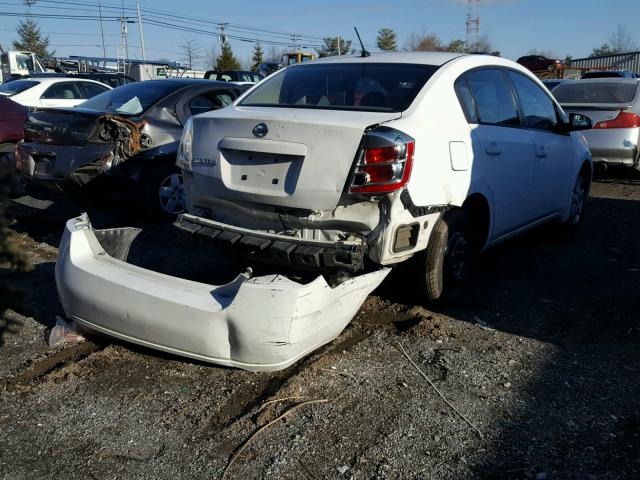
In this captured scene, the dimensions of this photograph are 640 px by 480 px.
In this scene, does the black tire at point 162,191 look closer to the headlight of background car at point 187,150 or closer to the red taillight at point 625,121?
the headlight of background car at point 187,150

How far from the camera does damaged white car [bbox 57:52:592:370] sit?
11.1 ft

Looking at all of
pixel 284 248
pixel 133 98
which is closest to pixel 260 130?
pixel 284 248

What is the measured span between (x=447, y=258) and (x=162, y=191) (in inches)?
140

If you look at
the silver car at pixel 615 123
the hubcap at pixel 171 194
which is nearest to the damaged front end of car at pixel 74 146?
the hubcap at pixel 171 194

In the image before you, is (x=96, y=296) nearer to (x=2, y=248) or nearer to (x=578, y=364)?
(x=2, y=248)

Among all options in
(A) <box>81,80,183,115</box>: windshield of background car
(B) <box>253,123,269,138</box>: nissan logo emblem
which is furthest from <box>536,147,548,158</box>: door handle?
(A) <box>81,80,183,115</box>: windshield of background car

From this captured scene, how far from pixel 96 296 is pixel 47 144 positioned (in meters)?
3.49

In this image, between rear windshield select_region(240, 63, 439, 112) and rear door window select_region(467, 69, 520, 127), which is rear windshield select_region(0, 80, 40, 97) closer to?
rear windshield select_region(240, 63, 439, 112)

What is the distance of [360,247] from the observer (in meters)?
3.72

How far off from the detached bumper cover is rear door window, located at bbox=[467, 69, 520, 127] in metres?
1.76

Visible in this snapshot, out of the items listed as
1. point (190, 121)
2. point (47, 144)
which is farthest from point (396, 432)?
point (47, 144)

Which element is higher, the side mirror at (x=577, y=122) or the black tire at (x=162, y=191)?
the side mirror at (x=577, y=122)

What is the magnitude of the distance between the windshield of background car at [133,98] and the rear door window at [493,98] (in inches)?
151

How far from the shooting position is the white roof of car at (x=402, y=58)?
15.3 feet
